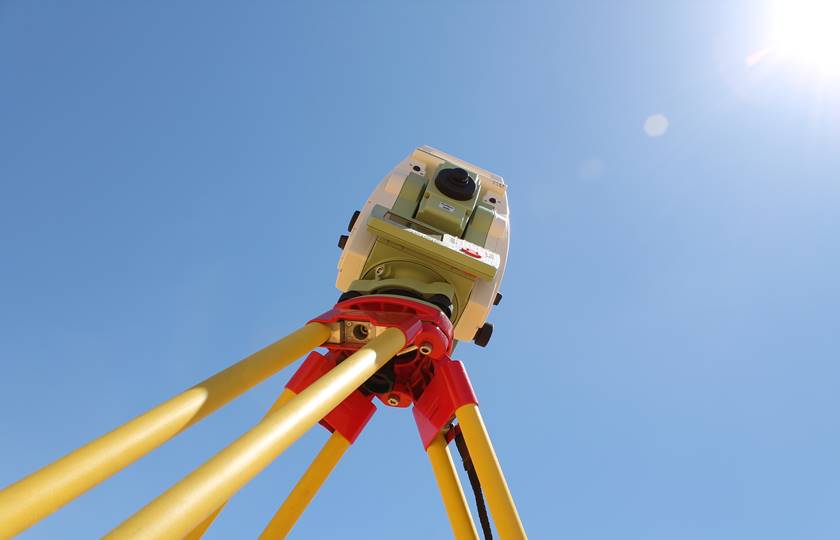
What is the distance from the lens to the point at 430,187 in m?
4.32

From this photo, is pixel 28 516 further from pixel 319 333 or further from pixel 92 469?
pixel 319 333

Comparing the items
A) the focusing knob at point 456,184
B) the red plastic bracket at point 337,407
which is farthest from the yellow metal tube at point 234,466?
the focusing knob at point 456,184

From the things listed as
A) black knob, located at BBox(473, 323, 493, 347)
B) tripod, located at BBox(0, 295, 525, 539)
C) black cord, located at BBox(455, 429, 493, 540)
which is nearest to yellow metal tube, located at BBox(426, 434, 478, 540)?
tripod, located at BBox(0, 295, 525, 539)

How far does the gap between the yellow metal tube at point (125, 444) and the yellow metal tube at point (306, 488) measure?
91 centimetres

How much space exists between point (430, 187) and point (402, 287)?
110cm

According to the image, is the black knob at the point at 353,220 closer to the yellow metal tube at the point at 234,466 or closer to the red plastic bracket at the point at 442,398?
the red plastic bracket at the point at 442,398

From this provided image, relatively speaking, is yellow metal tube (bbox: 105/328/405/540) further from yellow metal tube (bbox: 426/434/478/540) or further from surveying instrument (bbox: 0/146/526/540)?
yellow metal tube (bbox: 426/434/478/540)

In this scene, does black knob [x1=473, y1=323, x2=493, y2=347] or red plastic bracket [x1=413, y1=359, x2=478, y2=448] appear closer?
red plastic bracket [x1=413, y1=359, x2=478, y2=448]

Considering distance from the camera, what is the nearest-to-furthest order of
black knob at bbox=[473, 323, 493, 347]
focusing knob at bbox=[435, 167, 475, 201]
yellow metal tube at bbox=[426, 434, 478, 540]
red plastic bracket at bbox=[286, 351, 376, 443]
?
yellow metal tube at bbox=[426, 434, 478, 540]
red plastic bracket at bbox=[286, 351, 376, 443]
black knob at bbox=[473, 323, 493, 347]
focusing knob at bbox=[435, 167, 475, 201]

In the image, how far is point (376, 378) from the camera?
3.44 metres

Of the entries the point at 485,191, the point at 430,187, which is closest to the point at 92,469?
the point at 430,187

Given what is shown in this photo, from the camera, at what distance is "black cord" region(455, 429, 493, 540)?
2.58m

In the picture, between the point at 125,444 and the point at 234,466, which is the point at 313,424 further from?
the point at 125,444

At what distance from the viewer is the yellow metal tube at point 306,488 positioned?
116 inches
